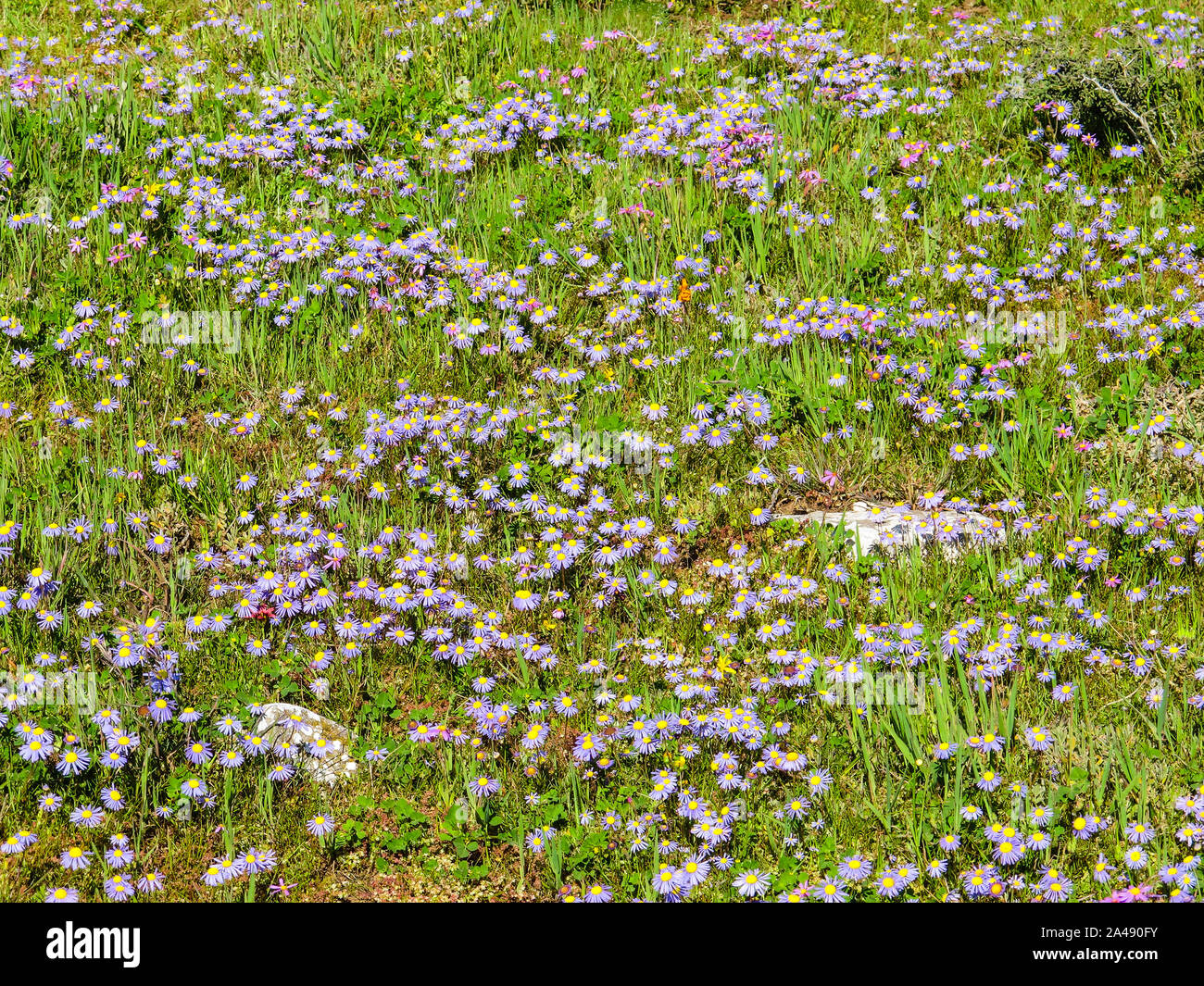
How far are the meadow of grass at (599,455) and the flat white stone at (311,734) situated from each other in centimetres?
3

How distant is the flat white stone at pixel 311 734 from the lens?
15.5 ft

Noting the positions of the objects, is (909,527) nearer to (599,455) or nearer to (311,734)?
(599,455)

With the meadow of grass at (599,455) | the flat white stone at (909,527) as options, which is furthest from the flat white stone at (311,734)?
the flat white stone at (909,527)

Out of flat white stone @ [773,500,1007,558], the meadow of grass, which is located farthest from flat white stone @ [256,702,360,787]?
flat white stone @ [773,500,1007,558]

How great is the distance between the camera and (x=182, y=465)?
598cm

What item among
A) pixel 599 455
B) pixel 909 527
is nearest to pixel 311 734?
pixel 599 455

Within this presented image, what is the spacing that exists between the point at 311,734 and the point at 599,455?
206 centimetres

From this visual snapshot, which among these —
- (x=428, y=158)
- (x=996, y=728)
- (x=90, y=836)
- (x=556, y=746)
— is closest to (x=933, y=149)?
(x=428, y=158)

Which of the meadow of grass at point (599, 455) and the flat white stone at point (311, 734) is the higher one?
the meadow of grass at point (599, 455)

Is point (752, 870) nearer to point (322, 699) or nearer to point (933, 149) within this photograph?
point (322, 699)

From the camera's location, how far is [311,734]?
4793mm

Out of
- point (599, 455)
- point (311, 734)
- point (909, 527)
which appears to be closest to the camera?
point (311, 734)

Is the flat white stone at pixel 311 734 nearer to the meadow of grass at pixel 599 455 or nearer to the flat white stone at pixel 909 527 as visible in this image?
the meadow of grass at pixel 599 455

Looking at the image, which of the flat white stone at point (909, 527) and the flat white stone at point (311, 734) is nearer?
the flat white stone at point (311, 734)
